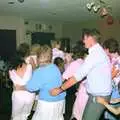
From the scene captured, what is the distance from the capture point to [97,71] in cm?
379

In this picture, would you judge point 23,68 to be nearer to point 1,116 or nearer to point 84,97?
point 84,97

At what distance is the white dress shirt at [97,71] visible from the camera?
3.75m

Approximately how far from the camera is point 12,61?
4.64 metres

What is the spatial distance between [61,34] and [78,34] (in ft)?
3.29

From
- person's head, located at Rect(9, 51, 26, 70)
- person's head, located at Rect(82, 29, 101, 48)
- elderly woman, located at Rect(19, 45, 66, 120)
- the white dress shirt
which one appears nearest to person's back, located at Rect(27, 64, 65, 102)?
elderly woman, located at Rect(19, 45, 66, 120)

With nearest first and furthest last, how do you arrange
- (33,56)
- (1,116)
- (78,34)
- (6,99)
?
(33,56)
(1,116)
(6,99)
(78,34)

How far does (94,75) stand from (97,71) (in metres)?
0.06

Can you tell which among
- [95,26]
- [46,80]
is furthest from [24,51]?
[95,26]

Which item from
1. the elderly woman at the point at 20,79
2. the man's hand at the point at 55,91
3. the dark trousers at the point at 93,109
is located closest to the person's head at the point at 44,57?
the man's hand at the point at 55,91

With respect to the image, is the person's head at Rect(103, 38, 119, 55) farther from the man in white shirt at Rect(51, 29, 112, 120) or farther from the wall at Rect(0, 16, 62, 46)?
the wall at Rect(0, 16, 62, 46)

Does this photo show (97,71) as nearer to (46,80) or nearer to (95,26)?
(46,80)

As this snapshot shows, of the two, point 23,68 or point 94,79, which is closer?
point 94,79

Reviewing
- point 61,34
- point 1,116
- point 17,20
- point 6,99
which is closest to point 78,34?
point 61,34

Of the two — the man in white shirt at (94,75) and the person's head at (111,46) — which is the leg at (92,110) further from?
the person's head at (111,46)
